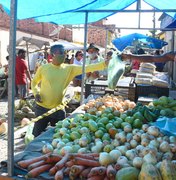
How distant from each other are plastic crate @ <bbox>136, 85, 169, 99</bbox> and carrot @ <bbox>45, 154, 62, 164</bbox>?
3.66 meters

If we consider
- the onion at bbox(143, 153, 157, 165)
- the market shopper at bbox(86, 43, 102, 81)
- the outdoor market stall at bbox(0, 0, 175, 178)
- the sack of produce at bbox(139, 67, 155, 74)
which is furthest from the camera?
the market shopper at bbox(86, 43, 102, 81)

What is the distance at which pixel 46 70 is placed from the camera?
433 cm

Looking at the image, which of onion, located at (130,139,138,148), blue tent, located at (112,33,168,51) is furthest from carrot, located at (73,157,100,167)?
blue tent, located at (112,33,168,51)

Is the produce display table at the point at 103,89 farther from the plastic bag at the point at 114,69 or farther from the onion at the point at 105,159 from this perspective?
the onion at the point at 105,159

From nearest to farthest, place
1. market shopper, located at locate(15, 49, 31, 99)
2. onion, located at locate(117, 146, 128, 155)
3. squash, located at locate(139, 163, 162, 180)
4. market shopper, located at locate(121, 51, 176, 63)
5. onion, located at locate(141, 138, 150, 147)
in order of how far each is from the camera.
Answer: squash, located at locate(139, 163, 162, 180), onion, located at locate(117, 146, 128, 155), onion, located at locate(141, 138, 150, 147), market shopper, located at locate(121, 51, 176, 63), market shopper, located at locate(15, 49, 31, 99)

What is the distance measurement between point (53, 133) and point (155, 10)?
9.09 ft

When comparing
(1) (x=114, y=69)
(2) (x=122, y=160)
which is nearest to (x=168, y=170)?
(2) (x=122, y=160)

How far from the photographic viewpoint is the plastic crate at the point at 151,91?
228 inches

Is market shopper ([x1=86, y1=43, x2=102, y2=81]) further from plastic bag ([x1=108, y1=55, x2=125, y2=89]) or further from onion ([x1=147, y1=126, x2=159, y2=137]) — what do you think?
onion ([x1=147, y1=126, x2=159, y2=137])

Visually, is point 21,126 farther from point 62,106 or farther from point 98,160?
point 98,160

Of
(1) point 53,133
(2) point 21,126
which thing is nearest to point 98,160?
(1) point 53,133

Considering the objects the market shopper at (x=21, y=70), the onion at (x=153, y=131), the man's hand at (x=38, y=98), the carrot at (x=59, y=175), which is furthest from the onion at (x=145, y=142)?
the market shopper at (x=21, y=70)

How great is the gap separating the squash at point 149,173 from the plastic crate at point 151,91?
3.75 metres

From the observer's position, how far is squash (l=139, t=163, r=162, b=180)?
2059 millimetres
